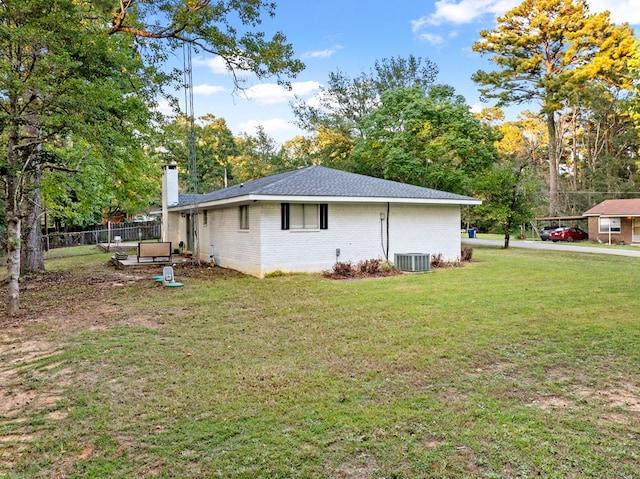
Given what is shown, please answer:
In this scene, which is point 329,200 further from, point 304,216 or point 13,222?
point 13,222

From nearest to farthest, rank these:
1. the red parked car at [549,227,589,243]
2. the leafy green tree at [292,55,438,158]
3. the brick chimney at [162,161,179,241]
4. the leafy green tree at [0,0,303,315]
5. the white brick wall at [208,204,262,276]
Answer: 1. the leafy green tree at [0,0,303,315]
2. the white brick wall at [208,204,262,276]
3. the brick chimney at [162,161,179,241]
4. the red parked car at [549,227,589,243]
5. the leafy green tree at [292,55,438,158]

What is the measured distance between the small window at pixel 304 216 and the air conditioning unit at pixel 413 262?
2.77 meters

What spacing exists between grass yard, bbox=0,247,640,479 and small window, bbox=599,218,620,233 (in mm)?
25284

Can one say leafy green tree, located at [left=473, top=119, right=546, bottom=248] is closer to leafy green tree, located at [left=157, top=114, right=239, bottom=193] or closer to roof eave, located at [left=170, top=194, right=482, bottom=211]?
roof eave, located at [left=170, top=194, right=482, bottom=211]

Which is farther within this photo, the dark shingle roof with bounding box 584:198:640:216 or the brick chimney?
the dark shingle roof with bounding box 584:198:640:216

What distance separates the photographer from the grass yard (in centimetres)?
302

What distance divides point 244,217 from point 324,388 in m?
9.75

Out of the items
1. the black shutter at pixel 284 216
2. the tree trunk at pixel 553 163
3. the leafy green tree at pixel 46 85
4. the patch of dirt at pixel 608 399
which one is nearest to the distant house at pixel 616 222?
the tree trunk at pixel 553 163

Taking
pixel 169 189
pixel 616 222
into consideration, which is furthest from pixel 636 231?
pixel 169 189

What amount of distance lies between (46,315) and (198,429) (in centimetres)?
601

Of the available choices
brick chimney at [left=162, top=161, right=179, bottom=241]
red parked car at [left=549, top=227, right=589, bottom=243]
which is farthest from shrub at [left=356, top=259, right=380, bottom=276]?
red parked car at [left=549, top=227, right=589, bottom=243]

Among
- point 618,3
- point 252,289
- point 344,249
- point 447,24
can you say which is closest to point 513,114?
point 618,3

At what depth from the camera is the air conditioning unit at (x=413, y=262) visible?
1330 centimetres

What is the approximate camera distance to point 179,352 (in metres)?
5.60
